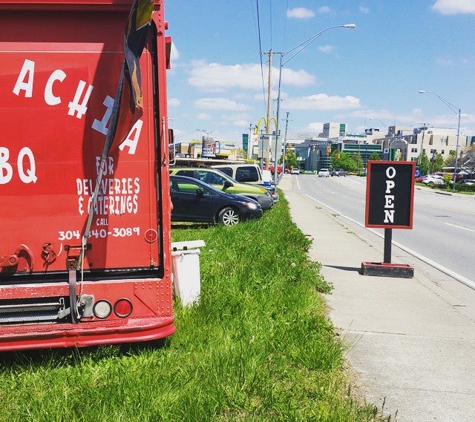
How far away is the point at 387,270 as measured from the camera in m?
8.97

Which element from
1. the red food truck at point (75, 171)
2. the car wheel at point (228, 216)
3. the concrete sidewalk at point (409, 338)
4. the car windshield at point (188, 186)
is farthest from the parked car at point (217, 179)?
the red food truck at point (75, 171)

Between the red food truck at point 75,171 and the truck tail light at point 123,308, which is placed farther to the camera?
the truck tail light at point 123,308

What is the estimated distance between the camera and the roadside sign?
8.80 metres

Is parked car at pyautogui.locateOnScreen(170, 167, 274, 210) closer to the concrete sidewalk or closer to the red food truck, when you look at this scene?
the concrete sidewalk

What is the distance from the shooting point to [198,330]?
16.6ft

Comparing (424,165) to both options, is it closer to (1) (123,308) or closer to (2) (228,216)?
(2) (228,216)

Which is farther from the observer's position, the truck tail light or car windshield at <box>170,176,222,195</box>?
car windshield at <box>170,176,222,195</box>

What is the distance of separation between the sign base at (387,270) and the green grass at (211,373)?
2962mm

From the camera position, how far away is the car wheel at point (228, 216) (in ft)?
52.1

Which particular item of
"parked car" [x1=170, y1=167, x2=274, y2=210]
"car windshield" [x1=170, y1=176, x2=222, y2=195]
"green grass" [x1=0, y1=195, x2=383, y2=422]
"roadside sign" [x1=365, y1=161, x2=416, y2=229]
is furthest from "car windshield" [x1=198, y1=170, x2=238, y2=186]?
"green grass" [x1=0, y1=195, x2=383, y2=422]

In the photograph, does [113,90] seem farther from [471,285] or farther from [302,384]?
[471,285]

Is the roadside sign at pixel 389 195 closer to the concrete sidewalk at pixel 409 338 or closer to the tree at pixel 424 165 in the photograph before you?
the concrete sidewalk at pixel 409 338

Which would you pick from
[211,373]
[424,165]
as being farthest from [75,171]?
[424,165]

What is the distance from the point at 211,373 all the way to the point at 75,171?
1.83 m
